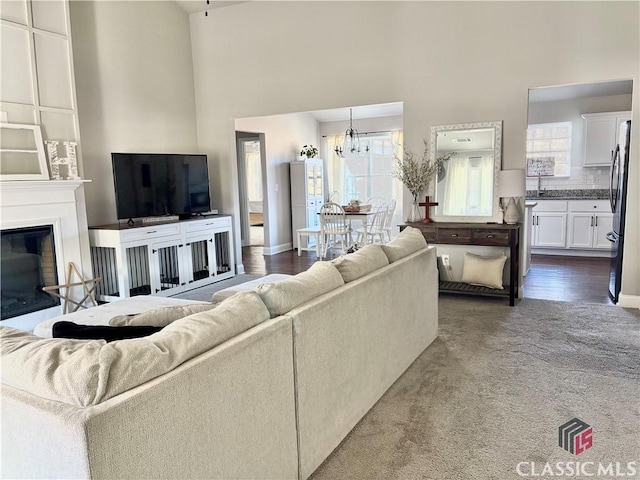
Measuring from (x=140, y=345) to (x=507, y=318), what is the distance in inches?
142

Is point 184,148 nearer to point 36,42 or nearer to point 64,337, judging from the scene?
point 36,42

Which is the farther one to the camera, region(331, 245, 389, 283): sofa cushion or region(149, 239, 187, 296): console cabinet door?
region(149, 239, 187, 296): console cabinet door

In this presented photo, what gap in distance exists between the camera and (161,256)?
18.8 ft

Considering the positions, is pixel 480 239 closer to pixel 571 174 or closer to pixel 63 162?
pixel 571 174

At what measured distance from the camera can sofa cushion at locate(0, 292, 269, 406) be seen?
116cm

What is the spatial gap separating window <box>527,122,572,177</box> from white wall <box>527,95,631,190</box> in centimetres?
7

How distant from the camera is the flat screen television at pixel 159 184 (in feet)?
16.7

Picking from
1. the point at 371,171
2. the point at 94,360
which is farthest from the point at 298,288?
the point at 371,171

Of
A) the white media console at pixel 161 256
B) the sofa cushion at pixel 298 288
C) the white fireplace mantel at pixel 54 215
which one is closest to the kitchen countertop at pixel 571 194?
the white media console at pixel 161 256

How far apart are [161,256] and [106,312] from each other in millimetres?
2738

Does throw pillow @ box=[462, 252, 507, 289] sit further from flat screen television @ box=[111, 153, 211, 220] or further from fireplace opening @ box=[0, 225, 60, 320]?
fireplace opening @ box=[0, 225, 60, 320]

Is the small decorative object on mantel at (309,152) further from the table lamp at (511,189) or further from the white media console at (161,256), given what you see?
the table lamp at (511,189)

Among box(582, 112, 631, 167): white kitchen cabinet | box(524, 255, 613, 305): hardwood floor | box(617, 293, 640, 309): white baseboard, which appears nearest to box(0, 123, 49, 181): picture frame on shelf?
box(524, 255, 613, 305): hardwood floor

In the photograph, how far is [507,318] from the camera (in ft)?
13.7
